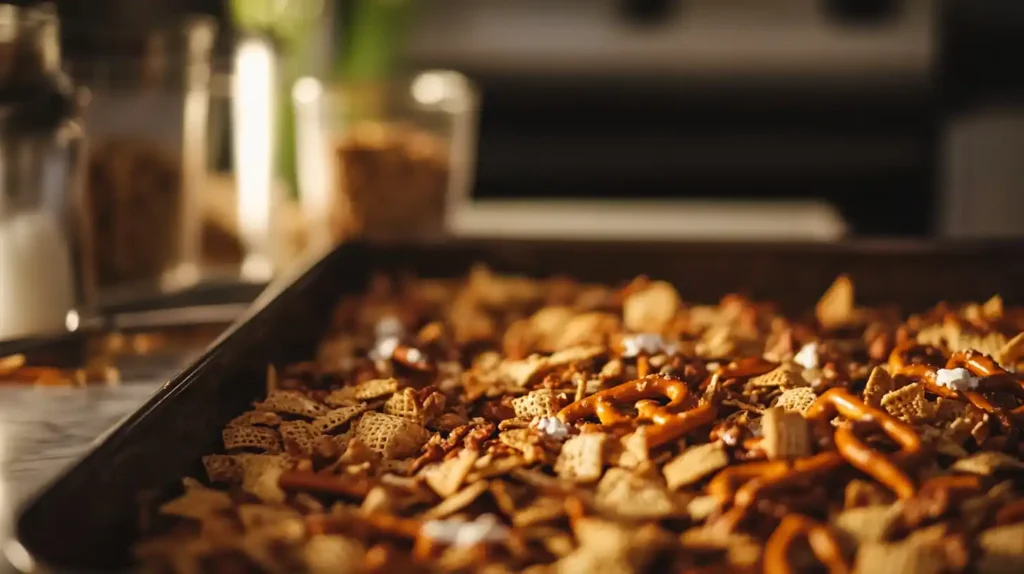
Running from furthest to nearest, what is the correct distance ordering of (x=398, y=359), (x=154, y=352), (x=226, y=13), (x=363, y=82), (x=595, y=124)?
(x=595, y=124) < (x=226, y=13) < (x=363, y=82) < (x=154, y=352) < (x=398, y=359)

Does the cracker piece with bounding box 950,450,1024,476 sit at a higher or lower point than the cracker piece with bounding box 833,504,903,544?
higher

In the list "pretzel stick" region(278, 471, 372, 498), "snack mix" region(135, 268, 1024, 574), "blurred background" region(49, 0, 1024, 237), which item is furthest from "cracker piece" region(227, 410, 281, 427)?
"blurred background" region(49, 0, 1024, 237)

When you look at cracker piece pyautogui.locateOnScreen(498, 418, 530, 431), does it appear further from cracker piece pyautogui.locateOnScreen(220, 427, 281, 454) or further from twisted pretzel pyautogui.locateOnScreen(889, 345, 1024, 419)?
twisted pretzel pyautogui.locateOnScreen(889, 345, 1024, 419)

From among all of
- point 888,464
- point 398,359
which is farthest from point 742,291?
point 888,464

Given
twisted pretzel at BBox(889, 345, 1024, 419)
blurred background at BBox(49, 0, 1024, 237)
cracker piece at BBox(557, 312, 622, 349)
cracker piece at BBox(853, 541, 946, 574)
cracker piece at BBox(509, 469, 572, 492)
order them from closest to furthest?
cracker piece at BBox(853, 541, 946, 574)
cracker piece at BBox(509, 469, 572, 492)
twisted pretzel at BBox(889, 345, 1024, 419)
cracker piece at BBox(557, 312, 622, 349)
blurred background at BBox(49, 0, 1024, 237)

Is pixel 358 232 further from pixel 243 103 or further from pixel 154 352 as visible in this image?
pixel 154 352

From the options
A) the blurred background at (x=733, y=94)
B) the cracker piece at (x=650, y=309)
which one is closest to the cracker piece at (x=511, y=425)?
the cracker piece at (x=650, y=309)

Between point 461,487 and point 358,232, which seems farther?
point 358,232
